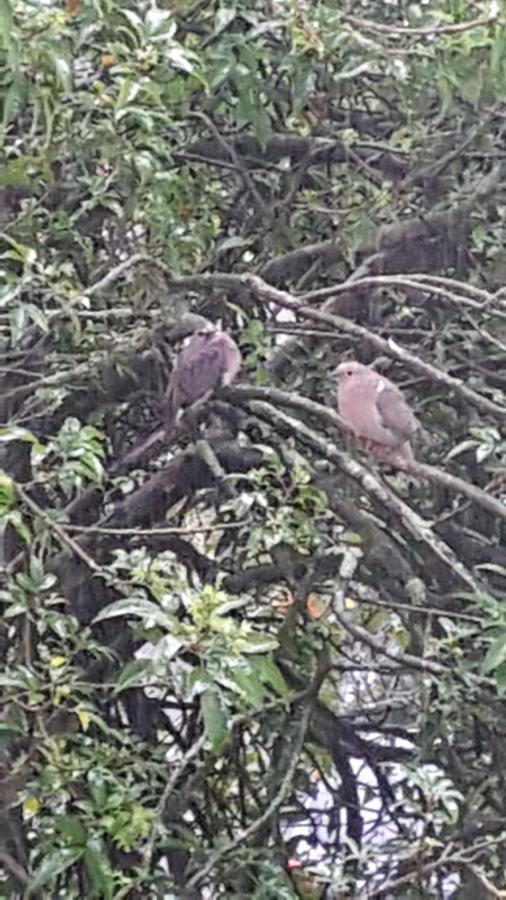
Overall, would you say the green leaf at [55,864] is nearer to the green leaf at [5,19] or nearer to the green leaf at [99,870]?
the green leaf at [99,870]

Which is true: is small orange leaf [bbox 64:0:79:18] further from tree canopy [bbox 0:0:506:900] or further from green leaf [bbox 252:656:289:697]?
green leaf [bbox 252:656:289:697]

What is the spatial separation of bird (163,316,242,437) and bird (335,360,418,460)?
18cm

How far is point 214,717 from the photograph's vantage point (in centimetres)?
160

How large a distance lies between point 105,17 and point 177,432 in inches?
24.1

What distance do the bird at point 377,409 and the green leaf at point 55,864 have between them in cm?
79

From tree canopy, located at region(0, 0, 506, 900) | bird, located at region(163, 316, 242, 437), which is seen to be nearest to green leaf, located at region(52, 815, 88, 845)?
tree canopy, located at region(0, 0, 506, 900)

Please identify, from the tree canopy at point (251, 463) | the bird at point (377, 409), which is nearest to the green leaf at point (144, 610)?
the tree canopy at point (251, 463)

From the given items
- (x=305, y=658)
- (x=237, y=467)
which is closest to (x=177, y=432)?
(x=237, y=467)

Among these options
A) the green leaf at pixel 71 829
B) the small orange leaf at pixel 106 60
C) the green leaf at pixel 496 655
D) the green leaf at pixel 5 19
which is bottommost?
the green leaf at pixel 71 829

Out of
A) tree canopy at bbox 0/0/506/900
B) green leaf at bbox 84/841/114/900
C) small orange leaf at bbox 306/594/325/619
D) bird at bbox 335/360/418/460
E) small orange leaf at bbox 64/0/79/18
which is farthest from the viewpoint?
bird at bbox 335/360/418/460

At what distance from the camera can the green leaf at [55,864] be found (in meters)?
1.78

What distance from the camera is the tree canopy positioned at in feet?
6.17

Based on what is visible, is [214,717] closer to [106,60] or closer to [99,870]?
[99,870]

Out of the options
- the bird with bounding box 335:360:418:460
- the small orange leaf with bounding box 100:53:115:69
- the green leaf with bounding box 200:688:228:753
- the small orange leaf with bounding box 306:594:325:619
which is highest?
the small orange leaf with bounding box 100:53:115:69
